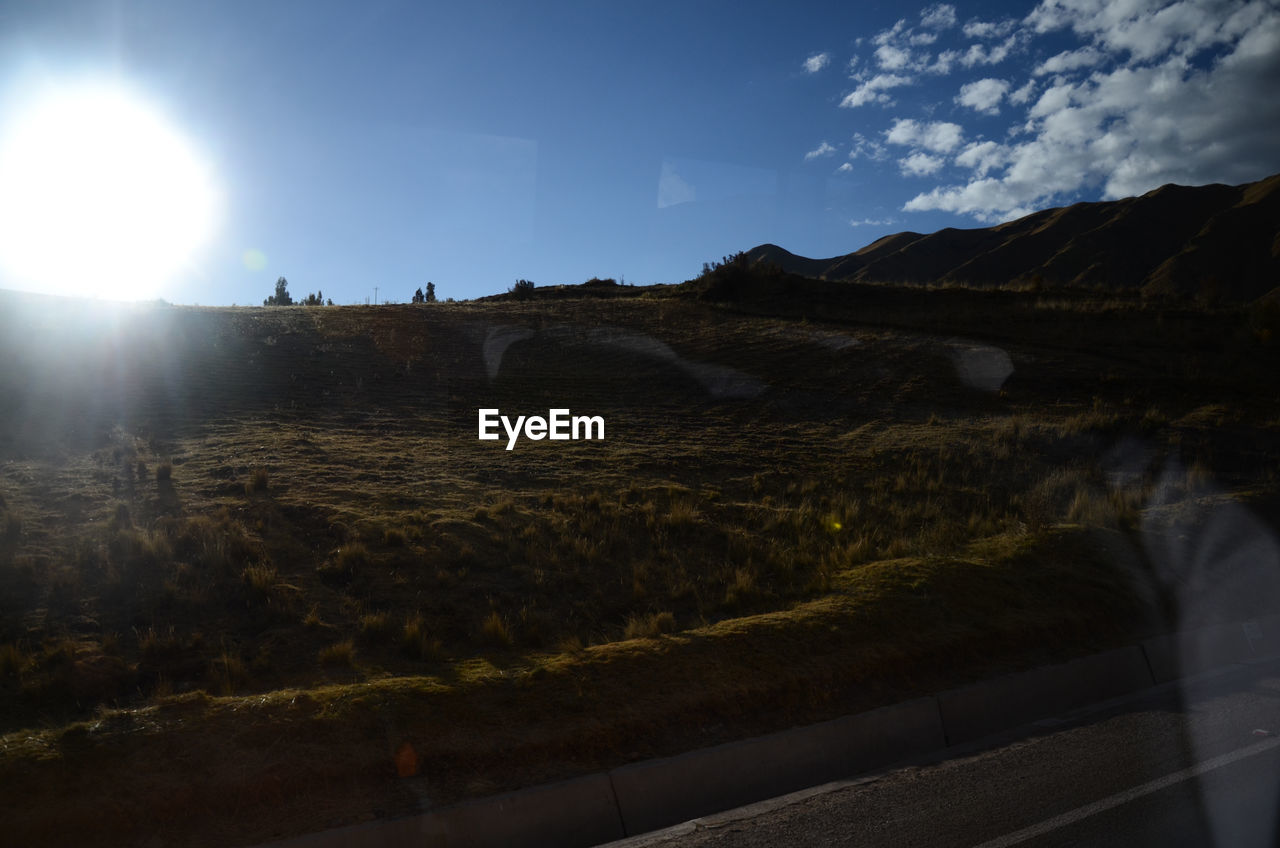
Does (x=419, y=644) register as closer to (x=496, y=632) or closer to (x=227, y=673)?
(x=496, y=632)

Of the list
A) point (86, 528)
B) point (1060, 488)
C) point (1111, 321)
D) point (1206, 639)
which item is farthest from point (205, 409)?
point (1111, 321)

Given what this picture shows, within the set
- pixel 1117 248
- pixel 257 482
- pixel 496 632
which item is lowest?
pixel 496 632

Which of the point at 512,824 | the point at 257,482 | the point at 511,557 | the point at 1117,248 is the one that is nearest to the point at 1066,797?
the point at 512,824

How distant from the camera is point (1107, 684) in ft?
26.9

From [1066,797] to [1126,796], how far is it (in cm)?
37

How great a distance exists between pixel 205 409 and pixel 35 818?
52.3 ft

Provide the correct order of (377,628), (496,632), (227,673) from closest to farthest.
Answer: (227,673), (377,628), (496,632)

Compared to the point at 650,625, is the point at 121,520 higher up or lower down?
higher up

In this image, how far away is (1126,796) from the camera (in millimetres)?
5652

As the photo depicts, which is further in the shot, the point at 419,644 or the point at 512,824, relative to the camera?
the point at 419,644

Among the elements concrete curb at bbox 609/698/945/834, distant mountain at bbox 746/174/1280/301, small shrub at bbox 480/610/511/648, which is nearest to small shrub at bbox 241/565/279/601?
small shrub at bbox 480/610/511/648

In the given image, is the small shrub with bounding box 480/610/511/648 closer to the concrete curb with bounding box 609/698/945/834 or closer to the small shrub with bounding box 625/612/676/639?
the small shrub with bounding box 625/612/676/639

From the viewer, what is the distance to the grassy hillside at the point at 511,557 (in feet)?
19.9

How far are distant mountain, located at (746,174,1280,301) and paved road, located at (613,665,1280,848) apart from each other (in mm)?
70032
